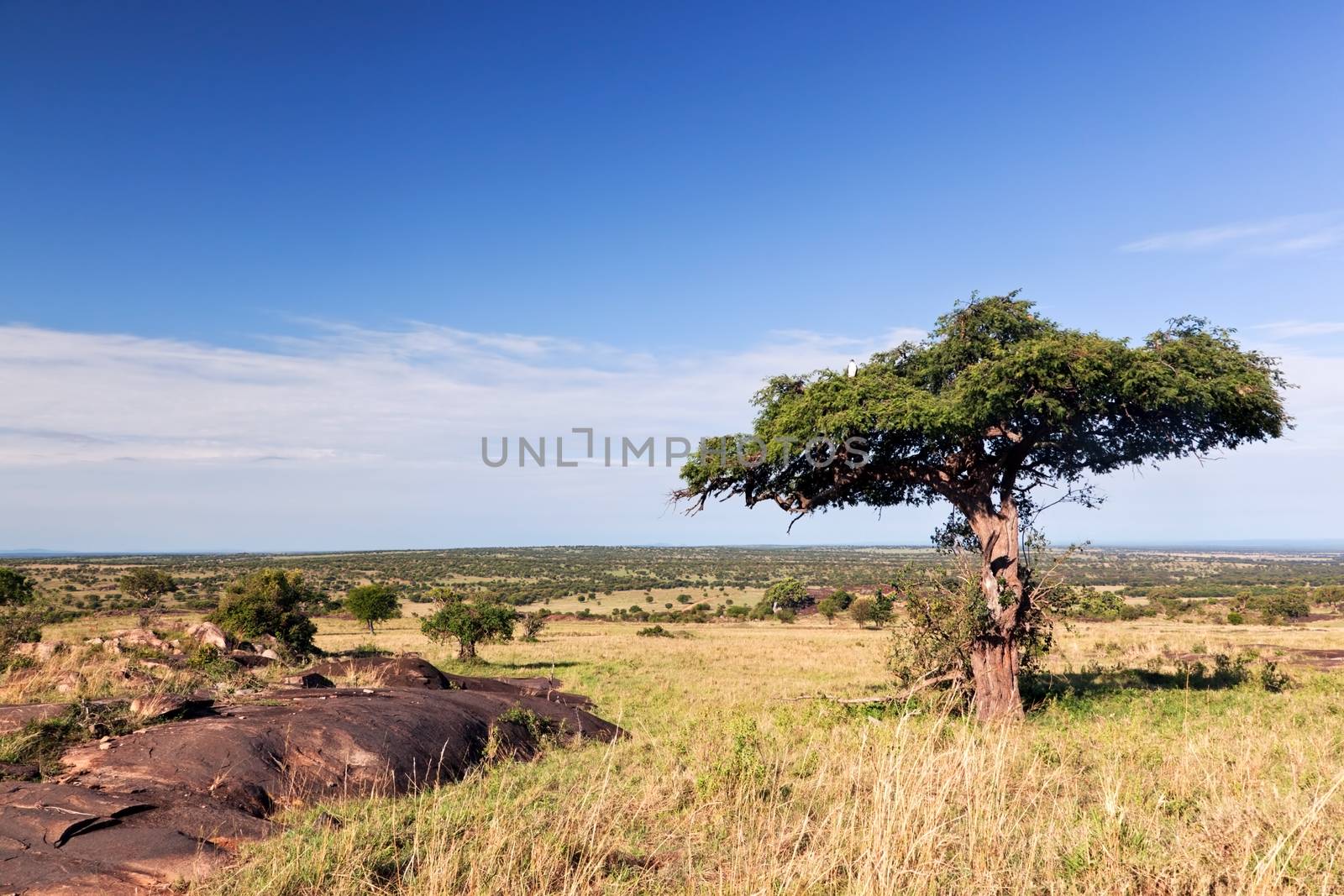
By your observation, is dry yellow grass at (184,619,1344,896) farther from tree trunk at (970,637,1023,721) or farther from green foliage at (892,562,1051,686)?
green foliage at (892,562,1051,686)

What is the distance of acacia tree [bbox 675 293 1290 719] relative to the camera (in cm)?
1349

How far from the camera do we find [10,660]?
1852 centimetres

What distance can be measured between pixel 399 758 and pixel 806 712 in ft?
27.4

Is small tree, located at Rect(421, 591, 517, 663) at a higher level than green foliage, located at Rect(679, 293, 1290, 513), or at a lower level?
lower

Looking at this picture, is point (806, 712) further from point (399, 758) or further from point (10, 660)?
point (10, 660)

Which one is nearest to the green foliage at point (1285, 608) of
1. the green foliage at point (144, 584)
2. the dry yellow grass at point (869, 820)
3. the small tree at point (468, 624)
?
the dry yellow grass at point (869, 820)

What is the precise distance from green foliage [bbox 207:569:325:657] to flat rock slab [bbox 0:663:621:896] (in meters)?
20.9

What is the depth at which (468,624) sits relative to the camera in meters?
33.0

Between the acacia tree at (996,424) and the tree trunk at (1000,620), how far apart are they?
24 millimetres

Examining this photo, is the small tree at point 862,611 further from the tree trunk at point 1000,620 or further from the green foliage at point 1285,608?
the tree trunk at point 1000,620

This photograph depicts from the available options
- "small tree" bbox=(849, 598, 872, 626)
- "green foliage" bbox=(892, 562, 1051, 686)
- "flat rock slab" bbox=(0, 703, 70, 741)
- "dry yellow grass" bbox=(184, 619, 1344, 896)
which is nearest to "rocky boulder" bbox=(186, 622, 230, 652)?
"flat rock slab" bbox=(0, 703, 70, 741)

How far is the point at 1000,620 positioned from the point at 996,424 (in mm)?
3871

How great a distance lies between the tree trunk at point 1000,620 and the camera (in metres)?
15.2

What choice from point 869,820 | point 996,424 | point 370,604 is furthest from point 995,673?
point 370,604
